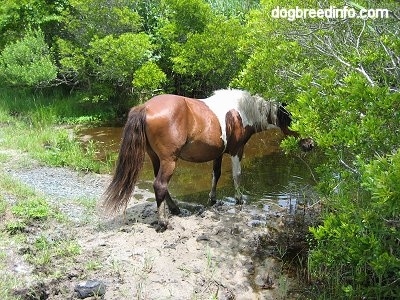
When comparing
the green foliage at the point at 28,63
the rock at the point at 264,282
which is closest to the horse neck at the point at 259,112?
the rock at the point at 264,282

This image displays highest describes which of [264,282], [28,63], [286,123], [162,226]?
[28,63]

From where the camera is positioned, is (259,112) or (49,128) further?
(49,128)

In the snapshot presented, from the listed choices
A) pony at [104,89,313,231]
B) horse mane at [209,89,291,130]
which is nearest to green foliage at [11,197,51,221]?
pony at [104,89,313,231]

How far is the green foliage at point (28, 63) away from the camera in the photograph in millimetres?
11109

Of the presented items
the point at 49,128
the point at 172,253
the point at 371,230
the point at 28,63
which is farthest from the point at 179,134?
the point at 28,63

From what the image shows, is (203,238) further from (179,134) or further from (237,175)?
(237,175)

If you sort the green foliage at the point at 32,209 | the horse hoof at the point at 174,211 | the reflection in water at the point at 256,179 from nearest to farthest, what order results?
the green foliage at the point at 32,209, the horse hoof at the point at 174,211, the reflection in water at the point at 256,179

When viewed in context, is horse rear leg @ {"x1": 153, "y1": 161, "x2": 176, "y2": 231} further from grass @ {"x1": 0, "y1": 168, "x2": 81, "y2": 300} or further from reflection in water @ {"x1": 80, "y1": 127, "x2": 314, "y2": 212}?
reflection in water @ {"x1": 80, "y1": 127, "x2": 314, "y2": 212}

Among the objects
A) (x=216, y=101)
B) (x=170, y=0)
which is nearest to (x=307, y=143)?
(x=216, y=101)

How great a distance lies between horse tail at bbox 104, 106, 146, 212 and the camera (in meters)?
5.19

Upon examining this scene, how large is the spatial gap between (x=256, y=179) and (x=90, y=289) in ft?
13.4

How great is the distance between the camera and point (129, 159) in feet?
17.1

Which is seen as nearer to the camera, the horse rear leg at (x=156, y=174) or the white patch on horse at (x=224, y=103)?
the horse rear leg at (x=156, y=174)

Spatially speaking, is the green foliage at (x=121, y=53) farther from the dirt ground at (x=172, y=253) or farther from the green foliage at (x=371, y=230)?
the green foliage at (x=371, y=230)
